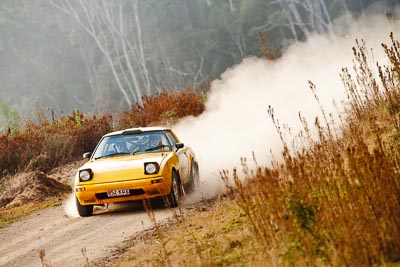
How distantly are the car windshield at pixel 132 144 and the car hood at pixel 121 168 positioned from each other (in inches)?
21.8

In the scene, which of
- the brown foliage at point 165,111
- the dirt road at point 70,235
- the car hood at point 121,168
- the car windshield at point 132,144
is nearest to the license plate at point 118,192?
the car hood at point 121,168

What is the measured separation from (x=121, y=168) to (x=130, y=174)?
0.69 feet

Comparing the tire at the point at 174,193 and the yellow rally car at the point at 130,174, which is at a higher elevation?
the yellow rally car at the point at 130,174

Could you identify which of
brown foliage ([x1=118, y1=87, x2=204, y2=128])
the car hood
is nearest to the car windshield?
the car hood

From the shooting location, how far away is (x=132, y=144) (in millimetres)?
11227

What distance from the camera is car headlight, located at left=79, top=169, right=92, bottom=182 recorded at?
10055 mm

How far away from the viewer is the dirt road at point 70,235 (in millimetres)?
7590

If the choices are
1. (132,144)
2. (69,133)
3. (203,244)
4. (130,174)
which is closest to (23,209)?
(132,144)

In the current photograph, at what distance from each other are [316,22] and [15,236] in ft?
150

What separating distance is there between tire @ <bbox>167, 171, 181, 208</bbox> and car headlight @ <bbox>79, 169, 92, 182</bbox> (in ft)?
4.55

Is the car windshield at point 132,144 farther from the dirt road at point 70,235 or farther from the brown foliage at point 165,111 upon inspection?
the brown foliage at point 165,111

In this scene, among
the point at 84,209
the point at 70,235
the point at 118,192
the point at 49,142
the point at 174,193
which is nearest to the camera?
the point at 70,235

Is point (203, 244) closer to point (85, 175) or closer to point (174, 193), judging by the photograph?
point (174, 193)

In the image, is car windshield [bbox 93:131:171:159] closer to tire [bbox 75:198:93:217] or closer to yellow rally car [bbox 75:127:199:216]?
yellow rally car [bbox 75:127:199:216]
